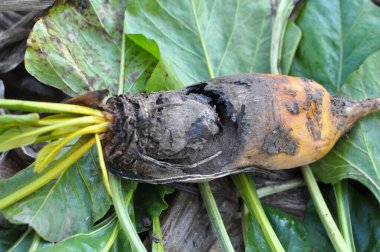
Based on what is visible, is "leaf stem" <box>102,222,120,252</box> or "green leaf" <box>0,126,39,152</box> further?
"leaf stem" <box>102,222,120,252</box>

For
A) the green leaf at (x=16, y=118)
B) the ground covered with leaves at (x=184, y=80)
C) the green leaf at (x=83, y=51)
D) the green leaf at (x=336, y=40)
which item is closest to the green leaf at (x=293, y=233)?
the ground covered with leaves at (x=184, y=80)

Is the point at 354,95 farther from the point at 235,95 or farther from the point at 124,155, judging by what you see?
the point at 124,155

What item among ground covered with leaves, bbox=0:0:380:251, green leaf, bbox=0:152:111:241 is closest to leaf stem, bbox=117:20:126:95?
ground covered with leaves, bbox=0:0:380:251

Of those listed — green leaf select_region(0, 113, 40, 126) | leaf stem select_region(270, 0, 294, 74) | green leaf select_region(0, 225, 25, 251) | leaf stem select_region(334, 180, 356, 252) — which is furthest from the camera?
leaf stem select_region(270, 0, 294, 74)

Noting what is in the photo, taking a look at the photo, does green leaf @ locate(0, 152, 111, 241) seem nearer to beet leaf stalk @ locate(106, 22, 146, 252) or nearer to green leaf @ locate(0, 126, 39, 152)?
beet leaf stalk @ locate(106, 22, 146, 252)

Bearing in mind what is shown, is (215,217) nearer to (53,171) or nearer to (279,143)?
(279,143)

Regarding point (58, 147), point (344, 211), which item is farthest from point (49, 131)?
point (344, 211)

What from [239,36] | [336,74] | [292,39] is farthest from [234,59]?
[336,74]
